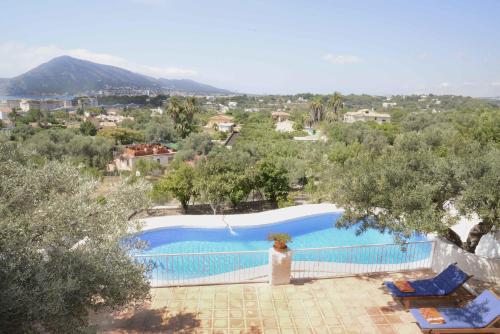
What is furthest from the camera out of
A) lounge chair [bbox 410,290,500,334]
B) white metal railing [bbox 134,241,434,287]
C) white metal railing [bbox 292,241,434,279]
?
white metal railing [bbox 292,241,434,279]

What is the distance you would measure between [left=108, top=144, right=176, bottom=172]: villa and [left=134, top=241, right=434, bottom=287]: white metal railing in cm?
3223

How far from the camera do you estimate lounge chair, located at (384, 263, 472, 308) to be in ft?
22.7

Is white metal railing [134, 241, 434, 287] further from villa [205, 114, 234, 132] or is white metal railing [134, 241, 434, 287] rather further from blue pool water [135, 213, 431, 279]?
villa [205, 114, 234, 132]

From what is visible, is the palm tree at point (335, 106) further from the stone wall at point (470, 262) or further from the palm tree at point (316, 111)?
the stone wall at point (470, 262)

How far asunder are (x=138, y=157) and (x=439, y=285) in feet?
123

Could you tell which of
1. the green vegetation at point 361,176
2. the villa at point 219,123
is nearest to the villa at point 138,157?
the green vegetation at point 361,176

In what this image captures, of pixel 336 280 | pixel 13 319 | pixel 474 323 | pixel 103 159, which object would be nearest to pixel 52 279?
pixel 13 319

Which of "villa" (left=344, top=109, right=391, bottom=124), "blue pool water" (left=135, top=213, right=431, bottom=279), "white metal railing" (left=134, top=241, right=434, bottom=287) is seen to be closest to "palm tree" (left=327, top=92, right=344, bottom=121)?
"villa" (left=344, top=109, right=391, bottom=124)

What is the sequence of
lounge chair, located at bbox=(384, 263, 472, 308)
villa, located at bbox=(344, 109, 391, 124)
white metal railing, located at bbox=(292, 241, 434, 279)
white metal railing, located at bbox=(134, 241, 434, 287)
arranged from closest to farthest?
1. lounge chair, located at bbox=(384, 263, 472, 308)
2. white metal railing, located at bbox=(134, 241, 434, 287)
3. white metal railing, located at bbox=(292, 241, 434, 279)
4. villa, located at bbox=(344, 109, 391, 124)

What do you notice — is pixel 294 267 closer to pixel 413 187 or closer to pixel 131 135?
pixel 413 187

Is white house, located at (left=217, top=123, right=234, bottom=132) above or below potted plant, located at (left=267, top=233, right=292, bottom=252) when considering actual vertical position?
below

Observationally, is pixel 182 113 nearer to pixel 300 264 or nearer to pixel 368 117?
pixel 300 264

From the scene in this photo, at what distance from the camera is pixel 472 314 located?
6.17 m

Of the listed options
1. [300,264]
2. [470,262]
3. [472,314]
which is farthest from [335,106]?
[472,314]
